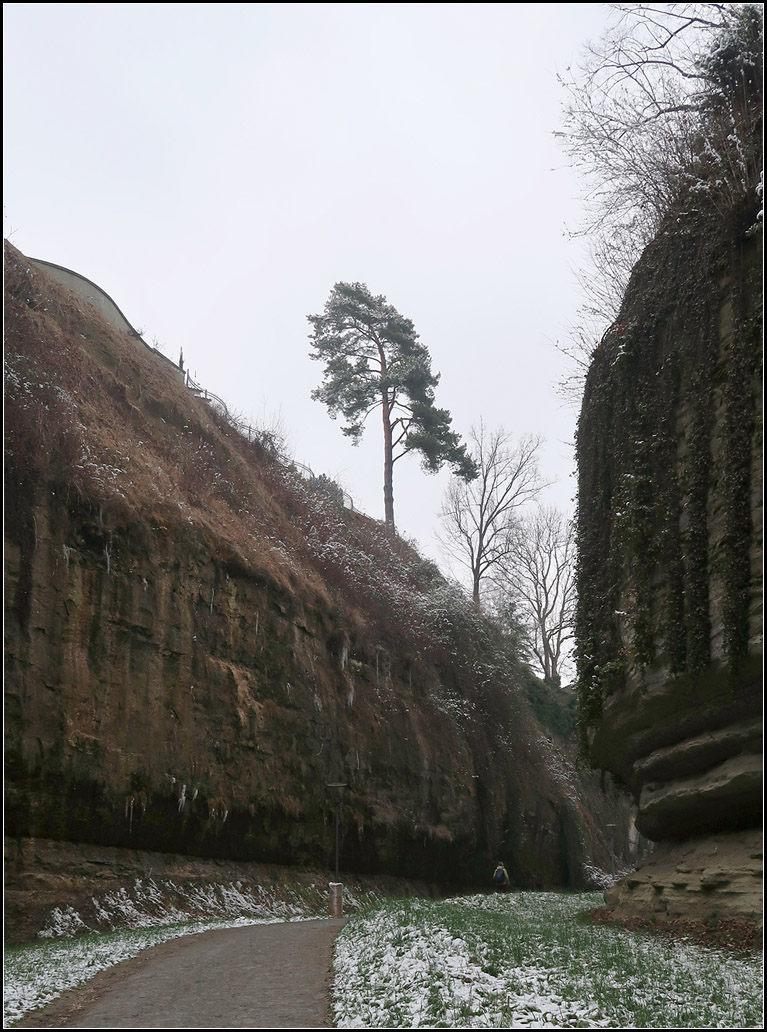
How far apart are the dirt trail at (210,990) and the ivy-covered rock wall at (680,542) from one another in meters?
6.28

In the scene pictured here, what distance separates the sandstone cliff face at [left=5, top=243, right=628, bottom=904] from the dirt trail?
5.77m

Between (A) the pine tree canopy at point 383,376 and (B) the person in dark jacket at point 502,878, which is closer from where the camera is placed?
(B) the person in dark jacket at point 502,878

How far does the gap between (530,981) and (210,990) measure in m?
3.81

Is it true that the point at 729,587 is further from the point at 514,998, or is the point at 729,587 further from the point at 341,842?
the point at 341,842

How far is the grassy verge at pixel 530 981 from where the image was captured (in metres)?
7.60

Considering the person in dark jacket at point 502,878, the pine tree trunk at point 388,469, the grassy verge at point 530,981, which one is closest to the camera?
the grassy verge at point 530,981

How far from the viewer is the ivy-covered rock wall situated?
12742 millimetres

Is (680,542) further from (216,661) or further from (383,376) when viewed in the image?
(383,376)

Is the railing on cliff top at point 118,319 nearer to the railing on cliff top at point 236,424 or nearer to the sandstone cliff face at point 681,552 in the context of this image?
the railing on cliff top at point 236,424

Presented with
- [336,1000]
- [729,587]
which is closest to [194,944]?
[336,1000]

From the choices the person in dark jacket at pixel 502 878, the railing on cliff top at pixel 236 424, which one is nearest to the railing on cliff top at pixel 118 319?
the railing on cliff top at pixel 236 424

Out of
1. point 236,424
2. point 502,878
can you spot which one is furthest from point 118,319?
point 502,878

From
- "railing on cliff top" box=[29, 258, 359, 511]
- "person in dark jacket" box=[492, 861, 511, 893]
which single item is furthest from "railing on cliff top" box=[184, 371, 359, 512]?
"person in dark jacket" box=[492, 861, 511, 893]

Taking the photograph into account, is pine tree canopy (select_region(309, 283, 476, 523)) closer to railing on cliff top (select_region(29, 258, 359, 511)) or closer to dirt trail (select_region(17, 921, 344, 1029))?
railing on cliff top (select_region(29, 258, 359, 511))
